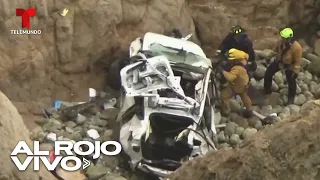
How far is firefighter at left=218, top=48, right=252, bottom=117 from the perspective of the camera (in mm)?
11367

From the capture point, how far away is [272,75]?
41.7 feet

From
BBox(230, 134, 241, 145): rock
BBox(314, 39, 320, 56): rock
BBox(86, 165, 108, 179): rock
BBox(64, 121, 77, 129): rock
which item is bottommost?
BBox(86, 165, 108, 179): rock

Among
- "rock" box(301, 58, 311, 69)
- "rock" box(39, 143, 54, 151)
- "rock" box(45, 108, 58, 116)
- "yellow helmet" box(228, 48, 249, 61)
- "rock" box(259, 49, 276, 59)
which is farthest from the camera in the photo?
"rock" box(259, 49, 276, 59)

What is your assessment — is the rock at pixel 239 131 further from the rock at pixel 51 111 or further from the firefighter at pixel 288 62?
the rock at pixel 51 111

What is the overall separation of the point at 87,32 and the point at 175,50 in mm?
1604

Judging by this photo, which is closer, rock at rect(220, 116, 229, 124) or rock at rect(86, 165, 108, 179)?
rock at rect(86, 165, 108, 179)

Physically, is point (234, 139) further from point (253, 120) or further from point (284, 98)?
point (284, 98)

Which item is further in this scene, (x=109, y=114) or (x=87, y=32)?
(x=87, y=32)

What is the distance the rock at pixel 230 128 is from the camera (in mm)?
11906

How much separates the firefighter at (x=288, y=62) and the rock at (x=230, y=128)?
122 cm

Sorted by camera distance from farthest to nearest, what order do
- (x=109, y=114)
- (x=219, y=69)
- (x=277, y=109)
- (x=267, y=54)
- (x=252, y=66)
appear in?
1. (x=267, y=54)
2. (x=252, y=66)
3. (x=277, y=109)
4. (x=219, y=69)
5. (x=109, y=114)

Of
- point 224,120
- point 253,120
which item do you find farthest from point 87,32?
point 253,120

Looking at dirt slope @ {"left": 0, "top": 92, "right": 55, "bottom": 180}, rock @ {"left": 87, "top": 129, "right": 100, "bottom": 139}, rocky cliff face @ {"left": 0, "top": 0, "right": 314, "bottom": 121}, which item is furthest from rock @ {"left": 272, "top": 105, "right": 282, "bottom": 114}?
dirt slope @ {"left": 0, "top": 92, "right": 55, "bottom": 180}

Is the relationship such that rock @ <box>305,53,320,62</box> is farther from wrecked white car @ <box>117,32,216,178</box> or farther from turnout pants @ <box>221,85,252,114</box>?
wrecked white car @ <box>117,32,216,178</box>
